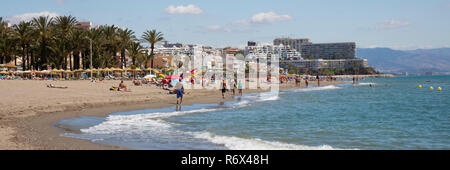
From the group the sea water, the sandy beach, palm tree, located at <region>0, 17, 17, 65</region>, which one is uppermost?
palm tree, located at <region>0, 17, 17, 65</region>

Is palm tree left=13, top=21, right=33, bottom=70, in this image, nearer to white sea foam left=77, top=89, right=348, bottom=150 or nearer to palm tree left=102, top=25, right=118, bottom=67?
palm tree left=102, top=25, right=118, bottom=67

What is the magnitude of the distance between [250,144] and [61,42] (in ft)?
152

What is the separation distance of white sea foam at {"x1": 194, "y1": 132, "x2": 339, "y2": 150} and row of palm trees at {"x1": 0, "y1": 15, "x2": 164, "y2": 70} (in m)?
44.7

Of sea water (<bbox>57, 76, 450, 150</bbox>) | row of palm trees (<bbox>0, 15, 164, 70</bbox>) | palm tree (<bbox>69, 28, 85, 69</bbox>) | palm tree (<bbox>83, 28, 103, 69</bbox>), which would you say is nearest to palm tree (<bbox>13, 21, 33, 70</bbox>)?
row of palm trees (<bbox>0, 15, 164, 70</bbox>)

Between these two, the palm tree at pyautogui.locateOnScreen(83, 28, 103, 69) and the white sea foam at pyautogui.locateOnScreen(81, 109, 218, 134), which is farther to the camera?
the palm tree at pyautogui.locateOnScreen(83, 28, 103, 69)

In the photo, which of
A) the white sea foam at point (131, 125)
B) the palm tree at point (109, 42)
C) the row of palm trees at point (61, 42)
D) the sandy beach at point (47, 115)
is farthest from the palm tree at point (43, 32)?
the white sea foam at point (131, 125)

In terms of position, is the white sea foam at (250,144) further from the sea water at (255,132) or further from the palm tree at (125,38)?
the palm tree at (125,38)

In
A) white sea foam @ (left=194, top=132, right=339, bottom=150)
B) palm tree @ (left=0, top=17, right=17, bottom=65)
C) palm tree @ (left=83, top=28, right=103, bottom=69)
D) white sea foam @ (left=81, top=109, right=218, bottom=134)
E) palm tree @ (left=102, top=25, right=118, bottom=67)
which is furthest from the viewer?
palm tree @ (left=102, top=25, right=118, bottom=67)

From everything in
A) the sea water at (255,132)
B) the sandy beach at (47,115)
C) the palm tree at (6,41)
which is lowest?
the sea water at (255,132)

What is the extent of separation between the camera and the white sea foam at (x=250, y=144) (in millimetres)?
10068

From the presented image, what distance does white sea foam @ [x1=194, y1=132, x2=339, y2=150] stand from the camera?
10.1 meters

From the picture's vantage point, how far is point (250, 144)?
415 inches

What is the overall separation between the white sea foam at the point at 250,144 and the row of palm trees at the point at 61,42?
44.7m
